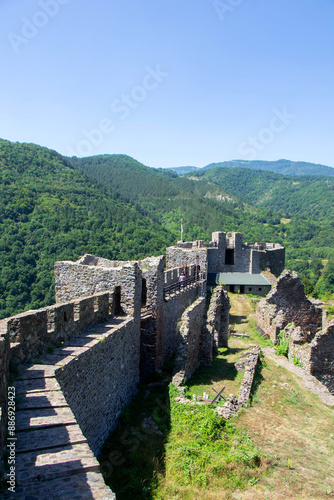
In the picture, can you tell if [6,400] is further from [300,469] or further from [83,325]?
[300,469]

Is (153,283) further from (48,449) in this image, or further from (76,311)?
(48,449)

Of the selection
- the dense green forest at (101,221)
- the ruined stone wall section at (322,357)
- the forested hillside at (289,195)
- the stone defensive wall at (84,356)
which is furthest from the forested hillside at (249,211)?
the stone defensive wall at (84,356)

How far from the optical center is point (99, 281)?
409 inches

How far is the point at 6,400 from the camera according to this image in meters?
4.63

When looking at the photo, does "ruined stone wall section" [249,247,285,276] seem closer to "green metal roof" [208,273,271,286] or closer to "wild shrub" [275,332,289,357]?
"green metal roof" [208,273,271,286]

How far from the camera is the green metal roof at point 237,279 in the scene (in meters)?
28.4

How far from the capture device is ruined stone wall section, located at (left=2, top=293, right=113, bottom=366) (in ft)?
19.5

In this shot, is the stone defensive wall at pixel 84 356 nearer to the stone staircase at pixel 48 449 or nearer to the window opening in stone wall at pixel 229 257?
the stone staircase at pixel 48 449

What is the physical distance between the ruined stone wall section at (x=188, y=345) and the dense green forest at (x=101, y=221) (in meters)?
18.2

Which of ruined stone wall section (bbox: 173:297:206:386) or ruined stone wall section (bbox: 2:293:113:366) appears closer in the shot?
ruined stone wall section (bbox: 2:293:113:366)

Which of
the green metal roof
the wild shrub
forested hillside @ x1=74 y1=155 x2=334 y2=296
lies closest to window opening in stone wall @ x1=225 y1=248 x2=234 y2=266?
the green metal roof

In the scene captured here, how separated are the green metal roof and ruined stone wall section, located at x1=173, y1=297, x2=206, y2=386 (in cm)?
1436

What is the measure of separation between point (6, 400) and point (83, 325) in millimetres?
3760

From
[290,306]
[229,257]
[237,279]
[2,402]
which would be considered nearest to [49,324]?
[2,402]
